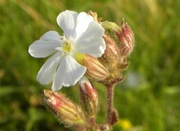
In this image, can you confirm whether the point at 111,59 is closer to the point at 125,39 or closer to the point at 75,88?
the point at 125,39

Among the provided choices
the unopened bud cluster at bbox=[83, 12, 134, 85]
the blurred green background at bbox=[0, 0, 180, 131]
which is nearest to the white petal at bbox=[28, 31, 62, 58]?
the unopened bud cluster at bbox=[83, 12, 134, 85]

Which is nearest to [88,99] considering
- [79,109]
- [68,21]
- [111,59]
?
[79,109]

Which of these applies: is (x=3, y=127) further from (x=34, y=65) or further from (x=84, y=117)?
(x=84, y=117)

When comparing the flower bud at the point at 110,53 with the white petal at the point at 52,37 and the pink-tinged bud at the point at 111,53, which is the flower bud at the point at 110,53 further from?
the white petal at the point at 52,37

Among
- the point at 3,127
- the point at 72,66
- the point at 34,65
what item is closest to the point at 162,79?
the point at 34,65

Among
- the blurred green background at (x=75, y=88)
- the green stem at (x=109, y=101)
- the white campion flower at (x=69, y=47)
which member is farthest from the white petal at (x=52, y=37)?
the blurred green background at (x=75, y=88)

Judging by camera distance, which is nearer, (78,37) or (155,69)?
(78,37)
